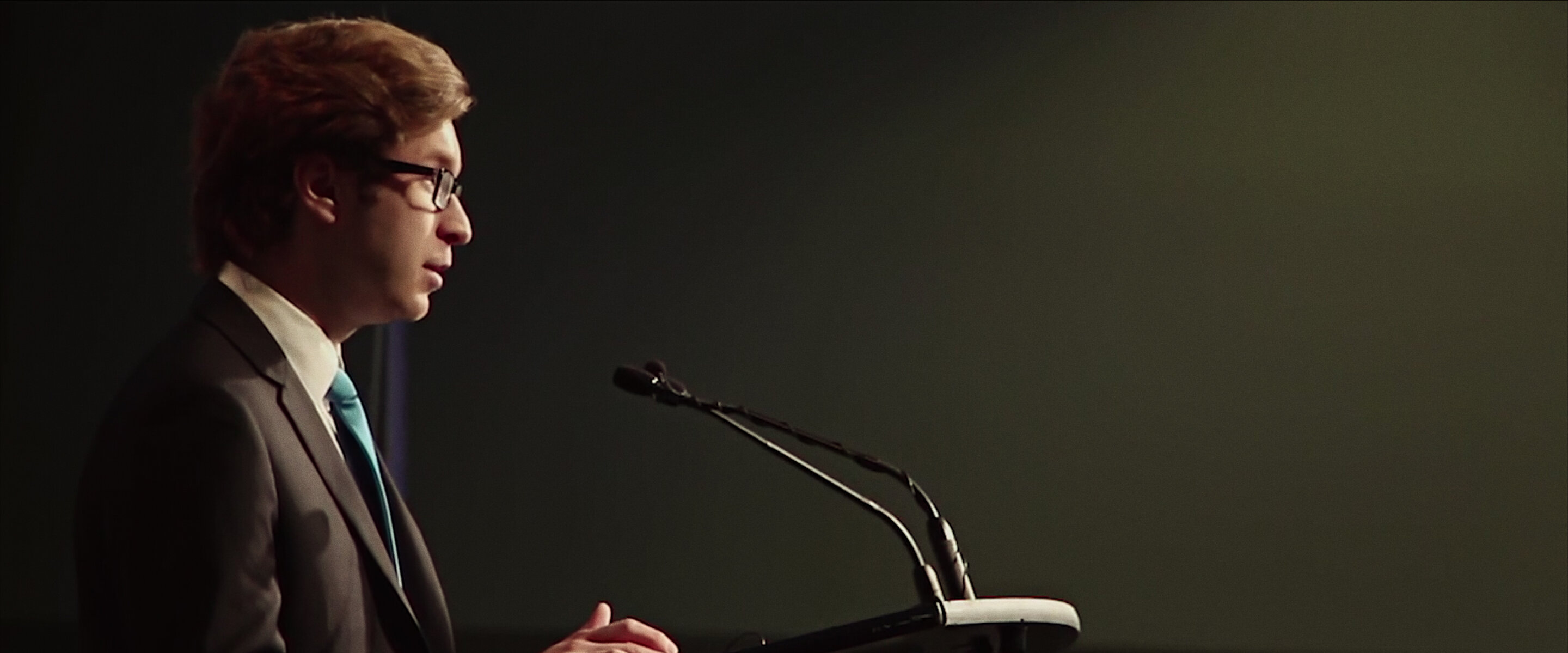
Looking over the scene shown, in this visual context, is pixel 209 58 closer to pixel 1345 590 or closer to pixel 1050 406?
pixel 1050 406

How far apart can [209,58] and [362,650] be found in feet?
8.46

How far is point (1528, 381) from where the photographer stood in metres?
3.51

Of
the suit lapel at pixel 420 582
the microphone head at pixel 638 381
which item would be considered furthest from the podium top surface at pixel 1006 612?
the suit lapel at pixel 420 582

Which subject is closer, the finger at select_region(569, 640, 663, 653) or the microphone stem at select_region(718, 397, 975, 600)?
the finger at select_region(569, 640, 663, 653)

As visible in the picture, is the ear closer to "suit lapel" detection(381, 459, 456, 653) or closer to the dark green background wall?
"suit lapel" detection(381, 459, 456, 653)

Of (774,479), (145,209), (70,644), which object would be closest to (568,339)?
(774,479)

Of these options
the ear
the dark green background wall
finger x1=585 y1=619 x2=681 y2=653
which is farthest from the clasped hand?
the dark green background wall

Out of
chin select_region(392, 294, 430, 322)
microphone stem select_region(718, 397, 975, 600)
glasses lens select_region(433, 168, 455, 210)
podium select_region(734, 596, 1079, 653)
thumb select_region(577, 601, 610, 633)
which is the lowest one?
thumb select_region(577, 601, 610, 633)

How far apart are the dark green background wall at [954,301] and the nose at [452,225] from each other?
6.33 ft

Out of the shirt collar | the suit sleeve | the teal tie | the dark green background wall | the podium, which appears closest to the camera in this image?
the suit sleeve

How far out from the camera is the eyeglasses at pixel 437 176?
1552mm

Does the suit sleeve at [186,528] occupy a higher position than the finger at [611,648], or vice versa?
the suit sleeve at [186,528]

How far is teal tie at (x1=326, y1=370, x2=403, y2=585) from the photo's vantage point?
5.32 ft

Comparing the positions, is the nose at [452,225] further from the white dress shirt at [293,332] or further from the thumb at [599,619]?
the thumb at [599,619]
